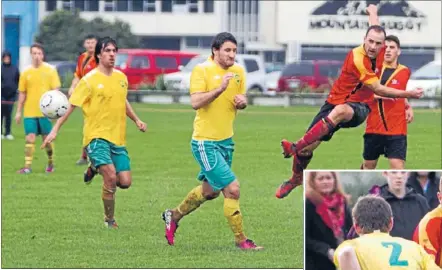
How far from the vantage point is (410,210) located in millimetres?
8328

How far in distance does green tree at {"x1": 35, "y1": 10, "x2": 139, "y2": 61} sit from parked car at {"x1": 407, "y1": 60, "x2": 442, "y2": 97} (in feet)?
99.1

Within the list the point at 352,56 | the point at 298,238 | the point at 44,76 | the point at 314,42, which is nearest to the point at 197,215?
the point at 298,238

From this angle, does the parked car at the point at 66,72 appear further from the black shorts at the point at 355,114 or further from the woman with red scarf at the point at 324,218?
the woman with red scarf at the point at 324,218

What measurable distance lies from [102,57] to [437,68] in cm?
3164

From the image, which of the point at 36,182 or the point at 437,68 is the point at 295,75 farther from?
the point at 36,182

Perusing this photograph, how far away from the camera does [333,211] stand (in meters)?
8.27

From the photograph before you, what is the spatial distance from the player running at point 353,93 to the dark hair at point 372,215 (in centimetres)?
575

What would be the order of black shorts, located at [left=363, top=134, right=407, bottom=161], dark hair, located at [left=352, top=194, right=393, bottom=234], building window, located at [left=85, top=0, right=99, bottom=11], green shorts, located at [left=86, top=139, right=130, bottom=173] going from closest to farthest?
dark hair, located at [left=352, top=194, right=393, bottom=234]
green shorts, located at [left=86, top=139, right=130, bottom=173]
black shorts, located at [left=363, top=134, right=407, bottom=161]
building window, located at [left=85, top=0, right=99, bottom=11]

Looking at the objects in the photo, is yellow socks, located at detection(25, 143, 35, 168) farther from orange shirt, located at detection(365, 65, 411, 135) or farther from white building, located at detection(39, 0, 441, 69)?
white building, located at detection(39, 0, 441, 69)

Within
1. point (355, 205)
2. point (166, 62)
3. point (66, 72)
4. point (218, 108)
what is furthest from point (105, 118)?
point (166, 62)

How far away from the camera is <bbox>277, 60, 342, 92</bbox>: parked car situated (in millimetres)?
44750

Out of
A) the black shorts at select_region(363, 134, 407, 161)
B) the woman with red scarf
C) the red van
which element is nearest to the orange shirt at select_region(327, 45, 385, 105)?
the black shorts at select_region(363, 134, 407, 161)

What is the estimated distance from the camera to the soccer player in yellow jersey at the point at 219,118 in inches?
503

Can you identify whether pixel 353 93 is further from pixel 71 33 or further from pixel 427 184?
pixel 71 33
